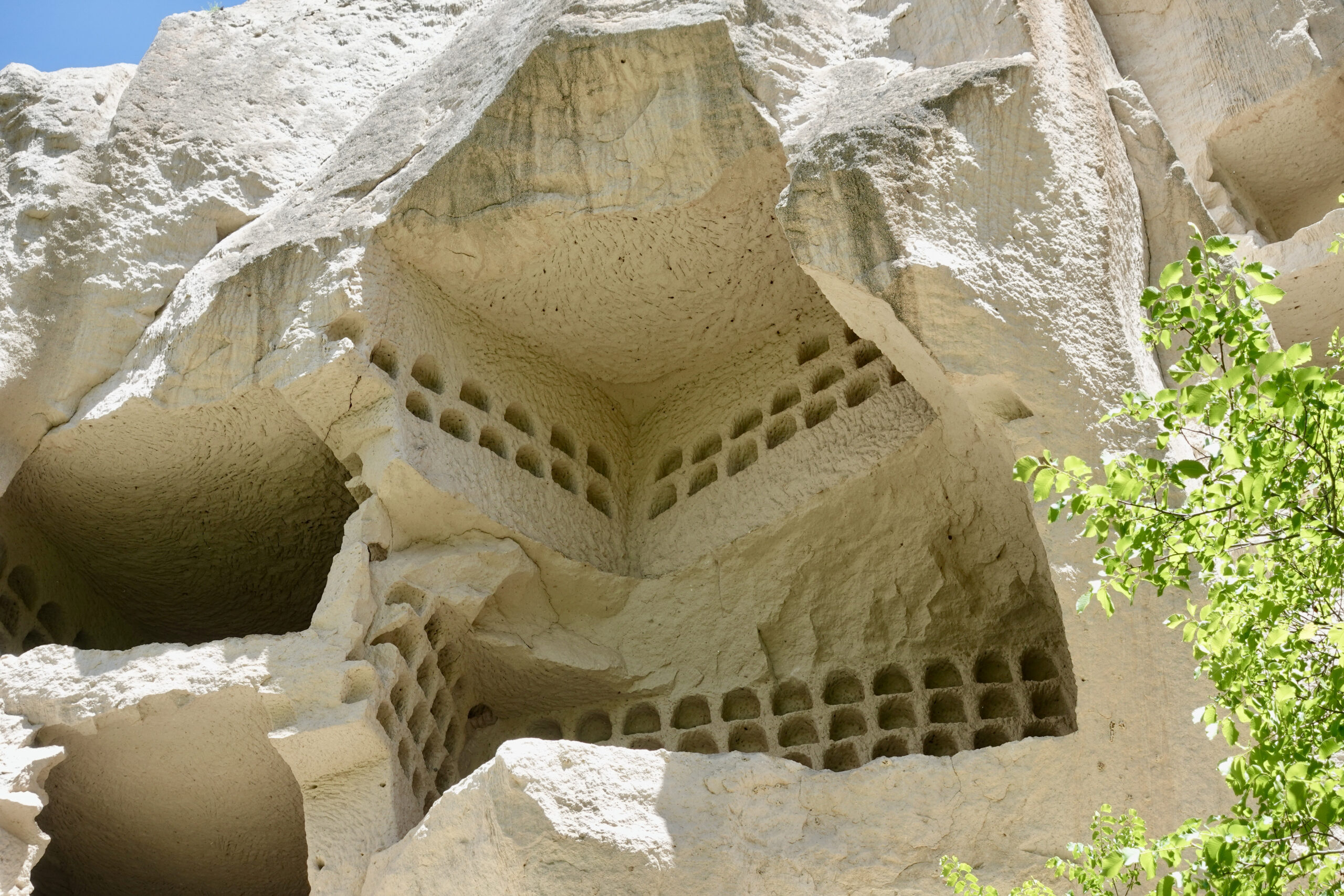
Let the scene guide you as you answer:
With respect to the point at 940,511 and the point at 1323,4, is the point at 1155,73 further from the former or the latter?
the point at 940,511

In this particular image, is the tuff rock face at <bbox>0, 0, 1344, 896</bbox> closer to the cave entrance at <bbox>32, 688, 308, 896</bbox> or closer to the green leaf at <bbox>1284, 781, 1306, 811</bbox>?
the cave entrance at <bbox>32, 688, 308, 896</bbox>

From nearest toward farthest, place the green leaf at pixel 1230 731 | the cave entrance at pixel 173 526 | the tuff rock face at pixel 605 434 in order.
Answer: the green leaf at pixel 1230 731 < the tuff rock face at pixel 605 434 < the cave entrance at pixel 173 526

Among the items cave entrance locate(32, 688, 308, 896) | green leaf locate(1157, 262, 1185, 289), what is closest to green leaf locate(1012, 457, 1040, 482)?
green leaf locate(1157, 262, 1185, 289)

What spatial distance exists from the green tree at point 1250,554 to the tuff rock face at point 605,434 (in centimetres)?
155

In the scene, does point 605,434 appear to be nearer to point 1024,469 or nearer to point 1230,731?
point 1024,469

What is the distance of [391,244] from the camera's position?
23.9 feet

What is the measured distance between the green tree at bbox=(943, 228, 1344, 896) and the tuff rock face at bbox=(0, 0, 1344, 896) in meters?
1.55

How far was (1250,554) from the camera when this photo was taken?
369 cm

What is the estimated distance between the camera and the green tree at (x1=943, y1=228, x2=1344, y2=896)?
132 inches

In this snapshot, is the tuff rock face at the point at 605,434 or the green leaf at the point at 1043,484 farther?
the tuff rock face at the point at 605,434

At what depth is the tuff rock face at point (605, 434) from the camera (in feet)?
18.7

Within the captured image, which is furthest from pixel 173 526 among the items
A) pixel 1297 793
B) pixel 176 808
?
pixel 1297 793

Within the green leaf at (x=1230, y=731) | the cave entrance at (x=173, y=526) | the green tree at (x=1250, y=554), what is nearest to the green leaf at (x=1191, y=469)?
the green tree at (x=1250, y=554)

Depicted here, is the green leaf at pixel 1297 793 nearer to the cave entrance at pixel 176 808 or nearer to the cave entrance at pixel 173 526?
the cave entrance at pixel 176 808
